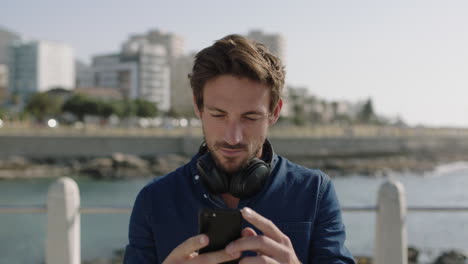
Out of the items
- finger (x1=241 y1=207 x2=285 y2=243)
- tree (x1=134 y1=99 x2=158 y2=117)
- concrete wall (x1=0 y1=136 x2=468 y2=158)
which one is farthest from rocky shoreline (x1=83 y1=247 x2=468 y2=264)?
tree (x1=134 y1=99 x2=158 y2=117)

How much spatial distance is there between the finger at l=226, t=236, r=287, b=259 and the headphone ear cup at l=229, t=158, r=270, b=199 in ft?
0.80

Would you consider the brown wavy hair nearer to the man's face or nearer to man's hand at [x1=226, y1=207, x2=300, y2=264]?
the man's face

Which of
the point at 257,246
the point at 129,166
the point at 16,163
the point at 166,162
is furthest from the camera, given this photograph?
the point at 166,162

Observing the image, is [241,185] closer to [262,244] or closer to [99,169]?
[262,244]

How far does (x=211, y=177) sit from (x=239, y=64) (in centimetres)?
34

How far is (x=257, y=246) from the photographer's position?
47.6 inches

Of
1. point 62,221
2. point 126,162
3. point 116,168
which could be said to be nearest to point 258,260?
point 62,221

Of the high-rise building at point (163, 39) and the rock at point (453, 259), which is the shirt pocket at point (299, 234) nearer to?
the rock at point (453, 259)

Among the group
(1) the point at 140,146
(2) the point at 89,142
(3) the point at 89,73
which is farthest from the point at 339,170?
(3) the point at 89,73

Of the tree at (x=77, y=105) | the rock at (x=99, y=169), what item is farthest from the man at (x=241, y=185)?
the tree at (x=77, y=105)

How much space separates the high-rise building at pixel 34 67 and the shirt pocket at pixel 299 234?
380ft

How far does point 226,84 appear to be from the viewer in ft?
4.72

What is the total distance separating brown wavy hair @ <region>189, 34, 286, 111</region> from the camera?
4.65 feet

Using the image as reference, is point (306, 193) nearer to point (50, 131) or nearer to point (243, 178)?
point (243, 178)
